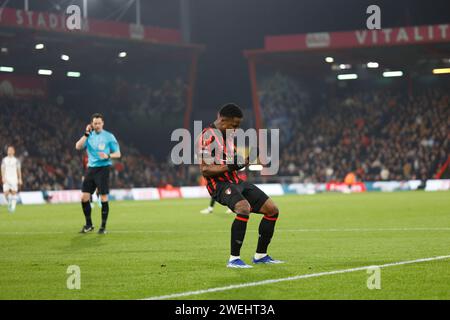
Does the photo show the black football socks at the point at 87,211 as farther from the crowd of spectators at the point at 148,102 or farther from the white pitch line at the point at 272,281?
the crowd of spectators at the point at 148,102

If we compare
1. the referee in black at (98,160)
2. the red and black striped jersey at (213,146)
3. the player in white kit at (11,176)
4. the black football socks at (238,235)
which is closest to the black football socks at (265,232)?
the black football socks at (238,235)

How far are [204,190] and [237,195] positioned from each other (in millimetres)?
34547

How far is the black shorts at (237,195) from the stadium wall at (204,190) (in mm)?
28789

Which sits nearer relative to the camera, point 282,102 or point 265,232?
point 265,232

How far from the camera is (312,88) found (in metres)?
61.6

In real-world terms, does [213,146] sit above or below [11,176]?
above

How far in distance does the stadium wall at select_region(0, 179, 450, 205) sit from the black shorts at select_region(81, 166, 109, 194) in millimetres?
21244

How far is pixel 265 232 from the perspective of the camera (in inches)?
476

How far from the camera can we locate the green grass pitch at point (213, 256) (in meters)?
9.18

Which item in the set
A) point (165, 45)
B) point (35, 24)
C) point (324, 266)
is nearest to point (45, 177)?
point (35, 24)

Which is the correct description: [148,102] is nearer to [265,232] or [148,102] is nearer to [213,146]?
[265,232]

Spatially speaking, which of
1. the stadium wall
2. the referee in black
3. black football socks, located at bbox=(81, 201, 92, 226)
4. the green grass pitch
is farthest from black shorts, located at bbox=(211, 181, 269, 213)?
the stadium wall

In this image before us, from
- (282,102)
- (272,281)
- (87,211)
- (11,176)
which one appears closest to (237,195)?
(272,281)

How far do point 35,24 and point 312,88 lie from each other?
78.7 ft
